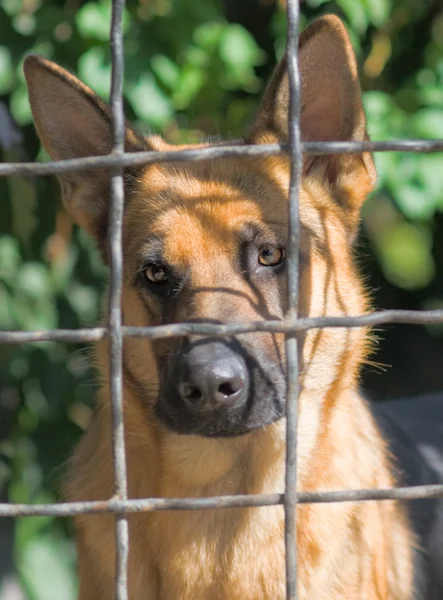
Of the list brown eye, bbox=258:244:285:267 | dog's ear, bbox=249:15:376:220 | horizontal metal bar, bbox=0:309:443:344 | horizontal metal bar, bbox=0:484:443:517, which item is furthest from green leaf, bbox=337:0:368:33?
horizontal metal bar, bbox=0:484:443:517

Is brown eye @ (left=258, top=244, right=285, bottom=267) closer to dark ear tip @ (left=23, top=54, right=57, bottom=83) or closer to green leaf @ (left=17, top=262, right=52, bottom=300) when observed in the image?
dark ear tip @ (left=23, top=54, right=57, bottom=83)

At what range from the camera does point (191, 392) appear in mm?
2170

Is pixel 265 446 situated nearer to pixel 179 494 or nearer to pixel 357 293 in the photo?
pixel 179 494

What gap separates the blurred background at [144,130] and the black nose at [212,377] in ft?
2.39

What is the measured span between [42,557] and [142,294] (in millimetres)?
1813

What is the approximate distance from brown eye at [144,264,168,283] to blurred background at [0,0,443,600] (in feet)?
2.58

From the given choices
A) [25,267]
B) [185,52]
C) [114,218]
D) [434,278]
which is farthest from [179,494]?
[434,278]

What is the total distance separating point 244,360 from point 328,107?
0.90 m

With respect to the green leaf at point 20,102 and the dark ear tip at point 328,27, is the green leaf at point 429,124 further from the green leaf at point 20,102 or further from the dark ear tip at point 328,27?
the green leaf at point 20,102

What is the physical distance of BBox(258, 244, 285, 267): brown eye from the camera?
8.39ft

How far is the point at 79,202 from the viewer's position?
2.86 meters

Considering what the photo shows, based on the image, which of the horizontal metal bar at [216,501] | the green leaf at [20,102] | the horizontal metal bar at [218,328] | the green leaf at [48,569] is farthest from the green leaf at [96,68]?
the green leaf at [48,569]

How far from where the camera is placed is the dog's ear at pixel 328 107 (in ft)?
7.70

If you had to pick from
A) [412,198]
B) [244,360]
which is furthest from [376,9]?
[244,360]
